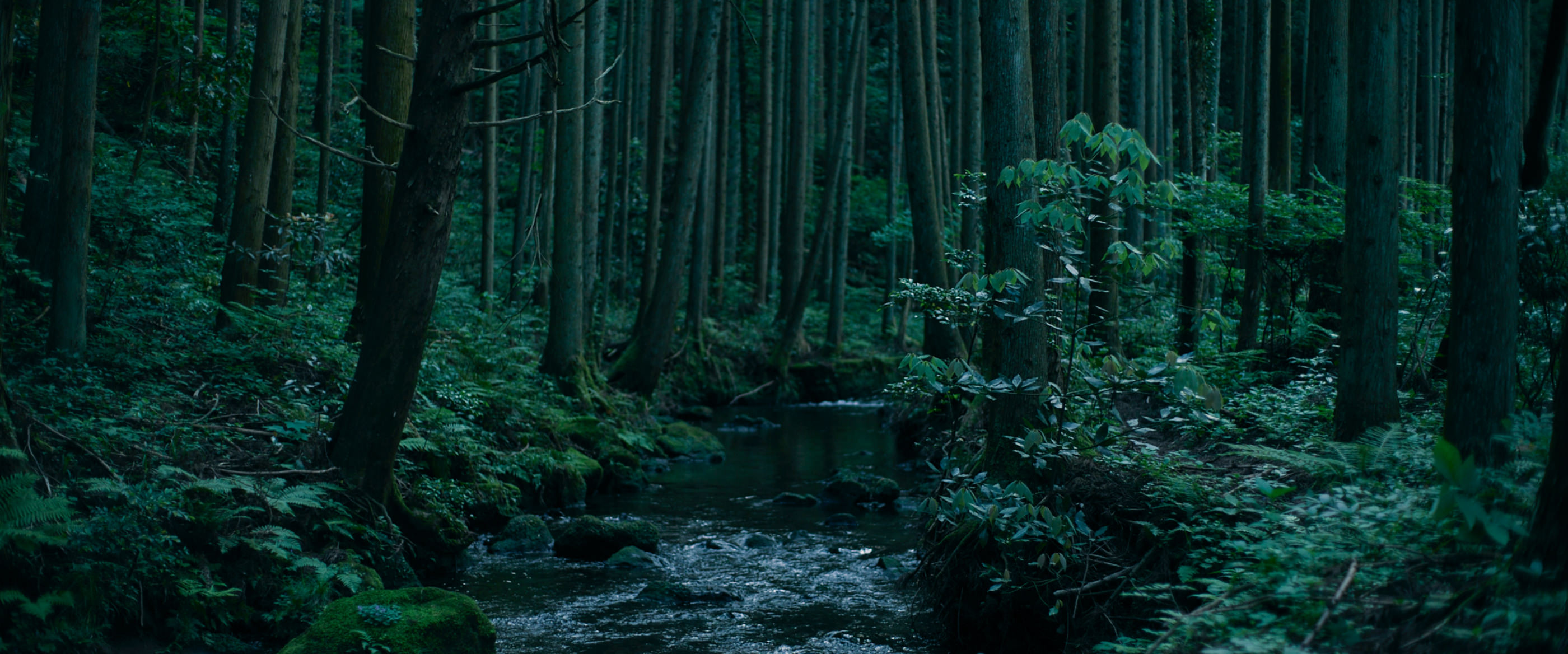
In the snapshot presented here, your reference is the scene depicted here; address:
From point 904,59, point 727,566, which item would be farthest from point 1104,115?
point 727,566

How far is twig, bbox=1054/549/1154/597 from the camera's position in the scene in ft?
17.2

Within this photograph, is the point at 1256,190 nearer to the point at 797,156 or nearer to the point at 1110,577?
the point at 1110,577

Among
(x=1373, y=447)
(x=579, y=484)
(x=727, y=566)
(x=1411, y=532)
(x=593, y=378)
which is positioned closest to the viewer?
(x=1411, y=532)

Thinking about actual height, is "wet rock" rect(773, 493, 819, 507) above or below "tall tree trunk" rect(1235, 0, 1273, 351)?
below

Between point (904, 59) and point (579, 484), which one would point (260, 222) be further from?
point (904, 59)

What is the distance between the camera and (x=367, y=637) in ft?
17.6

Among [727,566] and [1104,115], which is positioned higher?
[1104,115]

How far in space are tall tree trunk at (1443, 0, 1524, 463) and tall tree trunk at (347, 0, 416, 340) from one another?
8.78m

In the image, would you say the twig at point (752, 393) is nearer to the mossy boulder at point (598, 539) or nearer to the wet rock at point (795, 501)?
the wet rock at point (795, 501)

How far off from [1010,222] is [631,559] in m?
4.65

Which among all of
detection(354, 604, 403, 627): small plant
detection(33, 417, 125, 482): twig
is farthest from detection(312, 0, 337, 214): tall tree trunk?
detection(354, 604, 403, 627): small plant

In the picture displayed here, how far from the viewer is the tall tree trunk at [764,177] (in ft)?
76.0

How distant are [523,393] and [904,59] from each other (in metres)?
7.57

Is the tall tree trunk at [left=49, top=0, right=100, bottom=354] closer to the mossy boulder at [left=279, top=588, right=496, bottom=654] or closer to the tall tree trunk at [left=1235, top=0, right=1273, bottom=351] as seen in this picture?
the mossy boulder at [left=279, top=588, right=496, bottom=654]
